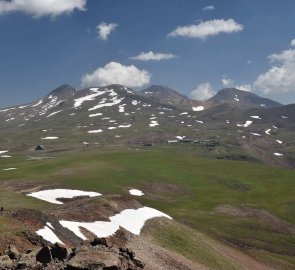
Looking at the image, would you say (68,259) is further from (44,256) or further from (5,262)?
(5,262)

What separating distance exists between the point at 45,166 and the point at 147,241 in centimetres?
9625

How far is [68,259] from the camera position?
35.8 metres

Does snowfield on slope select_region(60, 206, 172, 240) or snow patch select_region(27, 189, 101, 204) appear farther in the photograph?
snow patch select_region(27, 189, 101, 204)

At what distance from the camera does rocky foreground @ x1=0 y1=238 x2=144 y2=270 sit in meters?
33.8

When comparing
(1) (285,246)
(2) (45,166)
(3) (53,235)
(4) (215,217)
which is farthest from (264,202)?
(3) (53,235)

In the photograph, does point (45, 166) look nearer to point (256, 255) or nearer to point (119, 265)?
point (256, 255)

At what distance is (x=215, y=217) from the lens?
320ft

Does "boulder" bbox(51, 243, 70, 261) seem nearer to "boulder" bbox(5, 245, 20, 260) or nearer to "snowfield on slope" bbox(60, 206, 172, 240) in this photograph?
"boulder" bbox(5, 245, 20, 260)

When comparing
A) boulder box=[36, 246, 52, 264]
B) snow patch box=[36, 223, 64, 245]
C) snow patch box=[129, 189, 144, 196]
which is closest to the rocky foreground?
boulder box=[36, 246, 52, 264]

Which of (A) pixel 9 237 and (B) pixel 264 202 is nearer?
(A) pixel 9 237

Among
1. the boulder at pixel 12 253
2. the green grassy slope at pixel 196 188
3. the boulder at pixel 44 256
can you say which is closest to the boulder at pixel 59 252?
the boulder at pixel 44 256

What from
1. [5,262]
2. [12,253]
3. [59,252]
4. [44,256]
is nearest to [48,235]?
[59,252]

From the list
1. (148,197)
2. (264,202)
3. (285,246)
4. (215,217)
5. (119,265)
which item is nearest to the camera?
(119,265)

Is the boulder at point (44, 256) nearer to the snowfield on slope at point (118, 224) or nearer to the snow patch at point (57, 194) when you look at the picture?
the snowfield on slope at point (118, 224)
